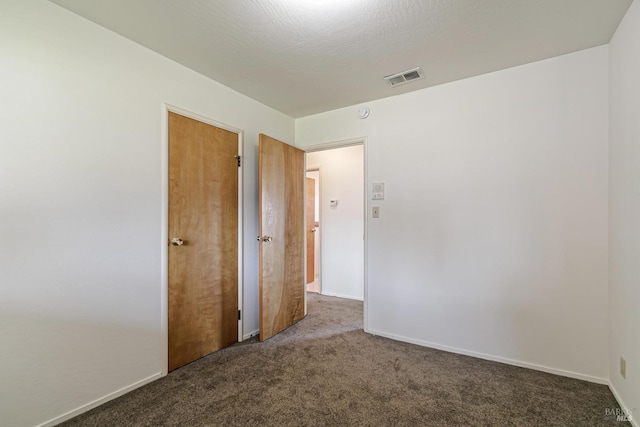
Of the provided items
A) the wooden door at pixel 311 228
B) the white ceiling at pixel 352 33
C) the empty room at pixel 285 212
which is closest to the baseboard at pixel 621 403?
the empty room at pixel 285 212

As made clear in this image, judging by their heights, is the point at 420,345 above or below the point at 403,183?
below

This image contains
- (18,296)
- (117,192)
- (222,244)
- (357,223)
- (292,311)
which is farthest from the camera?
(357,223)

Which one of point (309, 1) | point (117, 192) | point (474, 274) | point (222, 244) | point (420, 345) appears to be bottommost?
point (420, 345)

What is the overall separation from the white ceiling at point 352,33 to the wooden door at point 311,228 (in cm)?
263

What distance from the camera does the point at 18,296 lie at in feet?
4.80

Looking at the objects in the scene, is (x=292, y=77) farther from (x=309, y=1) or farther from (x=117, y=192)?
(x=117, y=192)

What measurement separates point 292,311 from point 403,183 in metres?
1.88

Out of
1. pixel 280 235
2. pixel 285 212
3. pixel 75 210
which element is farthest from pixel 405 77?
pixel 75 210

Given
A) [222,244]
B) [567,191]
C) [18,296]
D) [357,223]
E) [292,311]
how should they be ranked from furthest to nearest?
[357,223] → [292,311] → [222,244] → [567,191] → [18,296]

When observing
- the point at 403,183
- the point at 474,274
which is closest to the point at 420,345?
the point at 474,274

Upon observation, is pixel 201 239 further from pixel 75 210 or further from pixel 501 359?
pixel 501 359

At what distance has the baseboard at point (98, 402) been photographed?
1.57m

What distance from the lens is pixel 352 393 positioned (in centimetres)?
189

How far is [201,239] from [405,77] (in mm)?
2321
